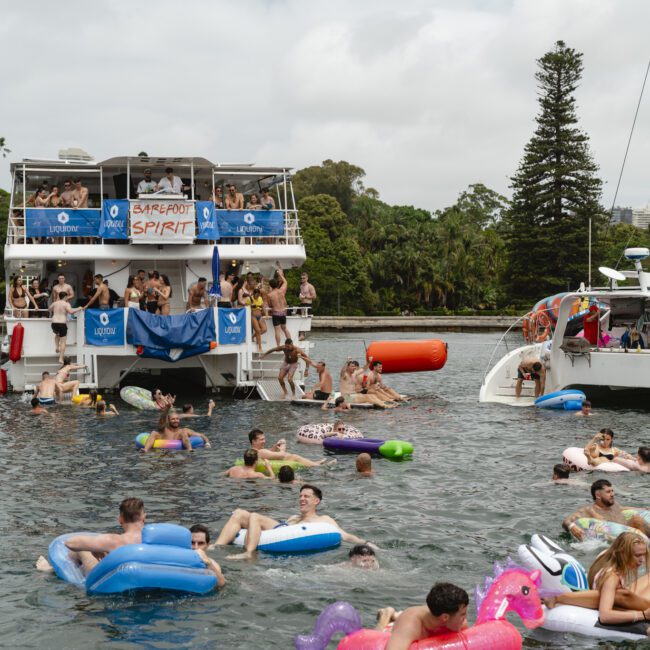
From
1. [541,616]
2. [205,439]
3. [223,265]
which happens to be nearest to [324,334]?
[223,265]

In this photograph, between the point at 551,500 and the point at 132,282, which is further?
the point at 132,282

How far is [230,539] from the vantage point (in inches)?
486

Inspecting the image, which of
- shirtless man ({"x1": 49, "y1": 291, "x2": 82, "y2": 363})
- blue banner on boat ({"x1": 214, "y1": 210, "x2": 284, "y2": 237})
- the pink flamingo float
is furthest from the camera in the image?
blue banner on boat ({"x1": 214, "y1": 210, "x2": 284, "y2": 237})

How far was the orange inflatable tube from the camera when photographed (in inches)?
1138

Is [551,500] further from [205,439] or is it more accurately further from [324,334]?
[324,334]

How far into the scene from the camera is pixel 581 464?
17.5 meters

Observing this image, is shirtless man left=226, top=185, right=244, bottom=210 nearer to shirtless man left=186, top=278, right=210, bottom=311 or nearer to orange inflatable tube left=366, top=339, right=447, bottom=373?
shirtless man left=186, top=278, right=210, bottom=311

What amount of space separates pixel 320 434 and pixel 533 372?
387 inches

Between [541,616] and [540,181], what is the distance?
67738mm

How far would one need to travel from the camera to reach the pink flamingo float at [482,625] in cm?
795

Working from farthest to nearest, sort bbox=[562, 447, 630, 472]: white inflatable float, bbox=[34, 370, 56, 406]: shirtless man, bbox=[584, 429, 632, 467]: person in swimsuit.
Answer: bbox=[34, 370, 56, 406]: shirtless man, bbox=[584, 429, 632, 467]: person in swimsuit, bbox=[562, 447, 630, 472]: white inflatable float

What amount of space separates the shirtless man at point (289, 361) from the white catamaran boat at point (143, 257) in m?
0.53

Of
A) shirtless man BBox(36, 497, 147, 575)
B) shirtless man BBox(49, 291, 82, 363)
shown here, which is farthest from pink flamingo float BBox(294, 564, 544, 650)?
shirtless man BBox(49, 291, 82, 363)

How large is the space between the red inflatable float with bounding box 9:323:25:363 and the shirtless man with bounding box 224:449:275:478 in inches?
481
